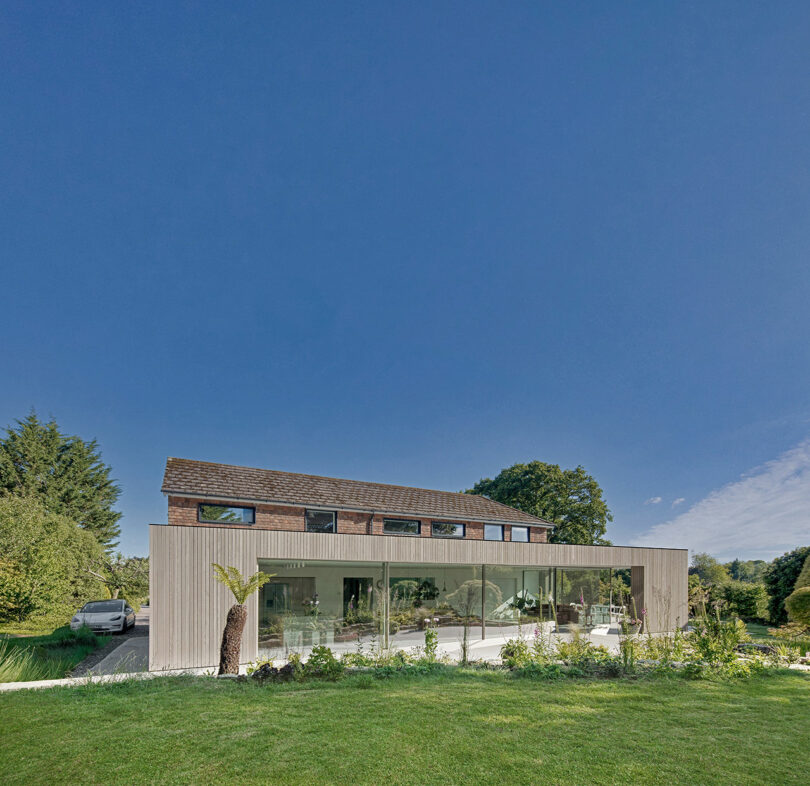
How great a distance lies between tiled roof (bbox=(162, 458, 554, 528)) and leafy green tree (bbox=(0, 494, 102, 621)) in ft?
26.9

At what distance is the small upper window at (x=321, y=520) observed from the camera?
2070 cm

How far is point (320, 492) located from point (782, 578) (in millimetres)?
25111

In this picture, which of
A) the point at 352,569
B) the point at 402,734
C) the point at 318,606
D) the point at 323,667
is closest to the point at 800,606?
the point at 352,569

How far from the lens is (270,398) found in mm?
28062

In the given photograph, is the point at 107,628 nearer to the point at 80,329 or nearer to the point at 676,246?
the point at 80,329

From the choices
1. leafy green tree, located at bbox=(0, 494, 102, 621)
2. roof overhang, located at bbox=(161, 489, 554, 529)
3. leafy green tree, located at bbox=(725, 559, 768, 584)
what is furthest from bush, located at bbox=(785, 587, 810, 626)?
leafy green tree, located at bbox=(725, 559, 768, 584)

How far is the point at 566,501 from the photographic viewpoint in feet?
134

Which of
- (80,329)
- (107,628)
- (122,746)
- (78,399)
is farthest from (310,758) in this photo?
(78,399)

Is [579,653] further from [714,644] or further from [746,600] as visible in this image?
[746,600]

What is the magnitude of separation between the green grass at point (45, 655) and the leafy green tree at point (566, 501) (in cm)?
3122

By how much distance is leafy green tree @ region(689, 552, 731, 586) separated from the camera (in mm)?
39156

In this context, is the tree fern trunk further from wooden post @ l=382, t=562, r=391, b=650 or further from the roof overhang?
the roof overhang

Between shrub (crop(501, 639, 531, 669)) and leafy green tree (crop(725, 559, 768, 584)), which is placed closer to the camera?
shrub (crop(501, 639, 531, 669))

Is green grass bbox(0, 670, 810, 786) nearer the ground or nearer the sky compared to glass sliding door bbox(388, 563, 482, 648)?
nearer the sky
